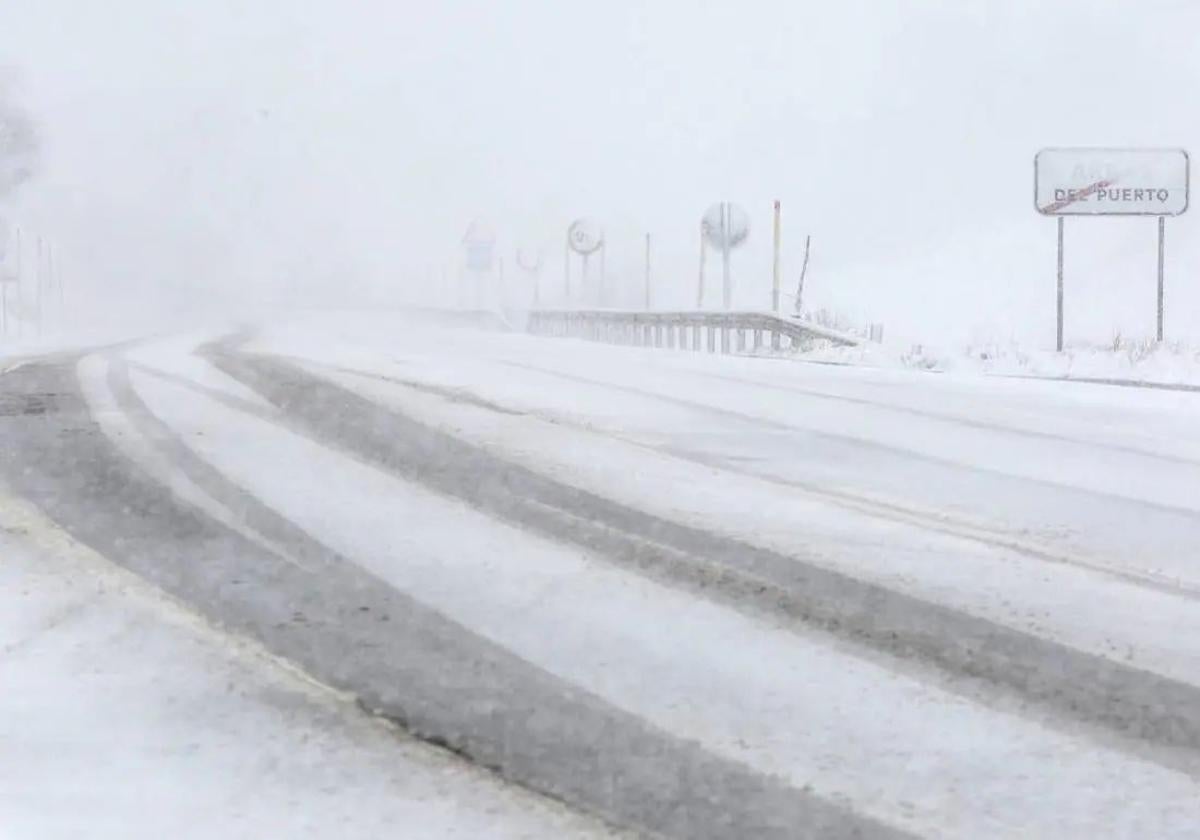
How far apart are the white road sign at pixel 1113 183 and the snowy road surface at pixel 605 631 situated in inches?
583

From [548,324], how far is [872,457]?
1497 inches

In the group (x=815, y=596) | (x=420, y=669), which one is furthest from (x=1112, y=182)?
(x=420, y=669)

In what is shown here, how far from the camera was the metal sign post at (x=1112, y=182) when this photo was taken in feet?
70.4

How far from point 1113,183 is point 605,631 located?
19932 mm

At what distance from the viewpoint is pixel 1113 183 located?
70.8 ft

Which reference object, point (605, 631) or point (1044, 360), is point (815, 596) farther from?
point (1044, 360)

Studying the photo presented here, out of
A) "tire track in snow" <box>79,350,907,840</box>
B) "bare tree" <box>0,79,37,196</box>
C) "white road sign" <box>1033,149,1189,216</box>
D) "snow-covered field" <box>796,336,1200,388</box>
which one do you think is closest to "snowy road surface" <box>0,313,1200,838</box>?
"tire track in snow" <box>79,350,907,840</box>

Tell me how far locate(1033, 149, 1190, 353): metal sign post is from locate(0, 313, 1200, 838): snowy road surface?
48.6ft

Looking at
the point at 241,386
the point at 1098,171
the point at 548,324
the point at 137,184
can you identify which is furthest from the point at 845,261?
the point at 241,386

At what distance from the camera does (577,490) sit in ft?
18.8

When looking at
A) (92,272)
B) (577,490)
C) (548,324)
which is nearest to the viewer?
(577,490)

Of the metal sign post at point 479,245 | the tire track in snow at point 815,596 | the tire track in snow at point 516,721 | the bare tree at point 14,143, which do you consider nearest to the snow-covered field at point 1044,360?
the tire track in snow at point 815,596

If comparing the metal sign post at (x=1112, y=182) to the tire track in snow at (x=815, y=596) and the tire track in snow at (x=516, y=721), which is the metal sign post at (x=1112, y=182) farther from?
the tire track in snow at (x=516, y=721)

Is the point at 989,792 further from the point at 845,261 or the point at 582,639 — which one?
the point at 845,261
